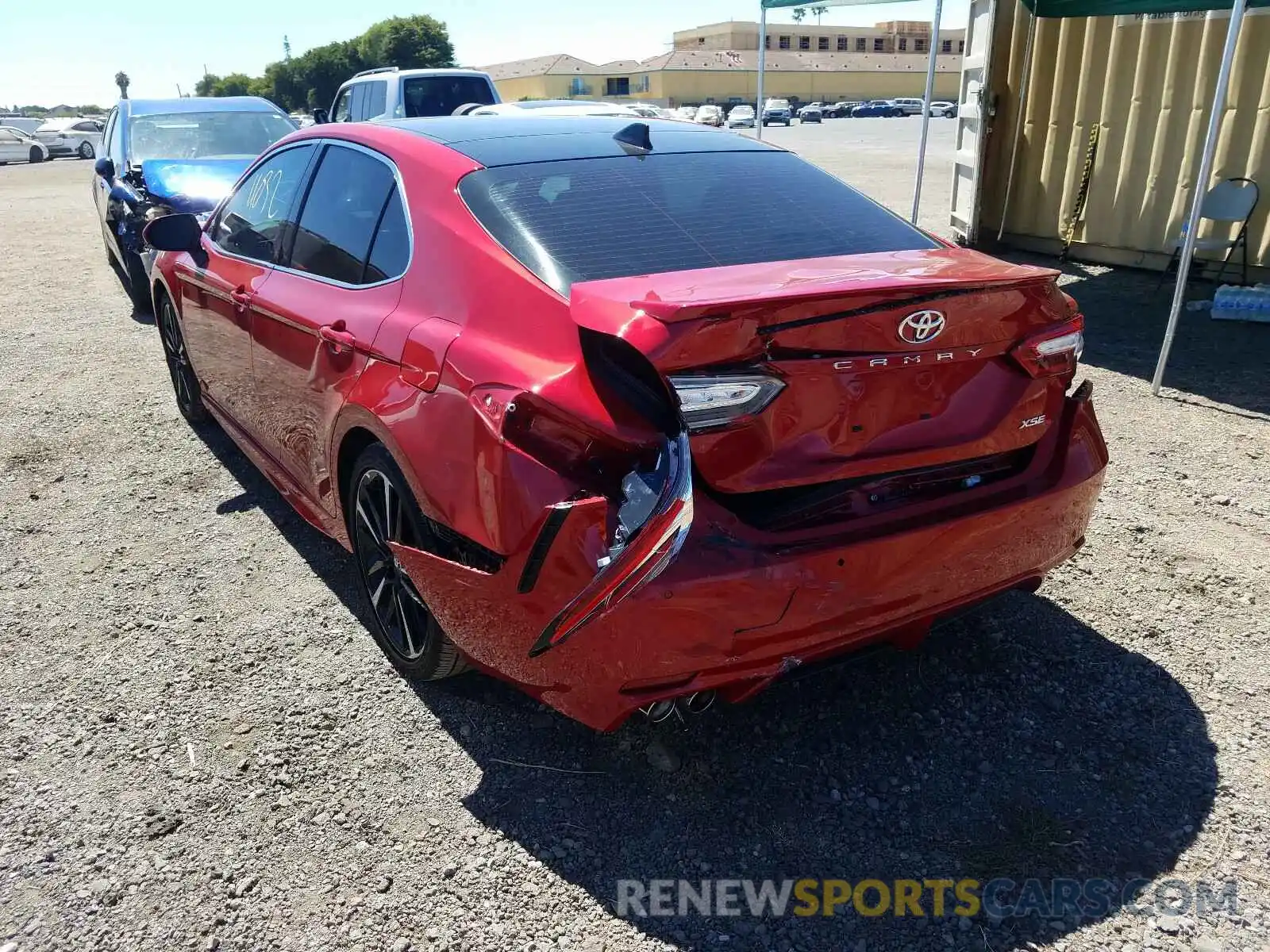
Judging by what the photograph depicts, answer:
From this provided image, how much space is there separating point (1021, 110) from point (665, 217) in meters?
8.79

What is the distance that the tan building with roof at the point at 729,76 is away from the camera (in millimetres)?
82750

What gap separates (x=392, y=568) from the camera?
296 centimetres

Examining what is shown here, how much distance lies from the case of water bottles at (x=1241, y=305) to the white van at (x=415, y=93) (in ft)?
29.2

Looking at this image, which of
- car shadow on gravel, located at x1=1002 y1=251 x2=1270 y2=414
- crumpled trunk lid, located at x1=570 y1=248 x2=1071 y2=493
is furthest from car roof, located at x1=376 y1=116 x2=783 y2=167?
car shadow on gravel, located at x1=1002 y1=251 x2=1270 y2=414

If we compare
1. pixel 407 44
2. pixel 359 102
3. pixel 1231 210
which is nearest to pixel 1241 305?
pixel 1231 210

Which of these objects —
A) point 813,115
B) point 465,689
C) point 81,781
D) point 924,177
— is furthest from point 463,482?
point 813,115

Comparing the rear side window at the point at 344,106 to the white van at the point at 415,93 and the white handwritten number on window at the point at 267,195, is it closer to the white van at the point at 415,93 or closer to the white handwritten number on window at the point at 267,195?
the white van at the point at 415,93

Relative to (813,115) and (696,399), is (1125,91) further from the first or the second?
(813,115)

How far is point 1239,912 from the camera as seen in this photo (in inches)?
85.1

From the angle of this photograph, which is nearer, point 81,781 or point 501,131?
point 81,781

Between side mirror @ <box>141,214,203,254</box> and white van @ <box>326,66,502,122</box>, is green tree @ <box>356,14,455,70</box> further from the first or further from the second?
side mirror @ <box>141,214,203,254</box>

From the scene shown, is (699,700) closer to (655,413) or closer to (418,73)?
(655,413)

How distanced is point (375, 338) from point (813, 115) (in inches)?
2372

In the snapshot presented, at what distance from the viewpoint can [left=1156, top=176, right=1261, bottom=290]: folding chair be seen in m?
7.98
